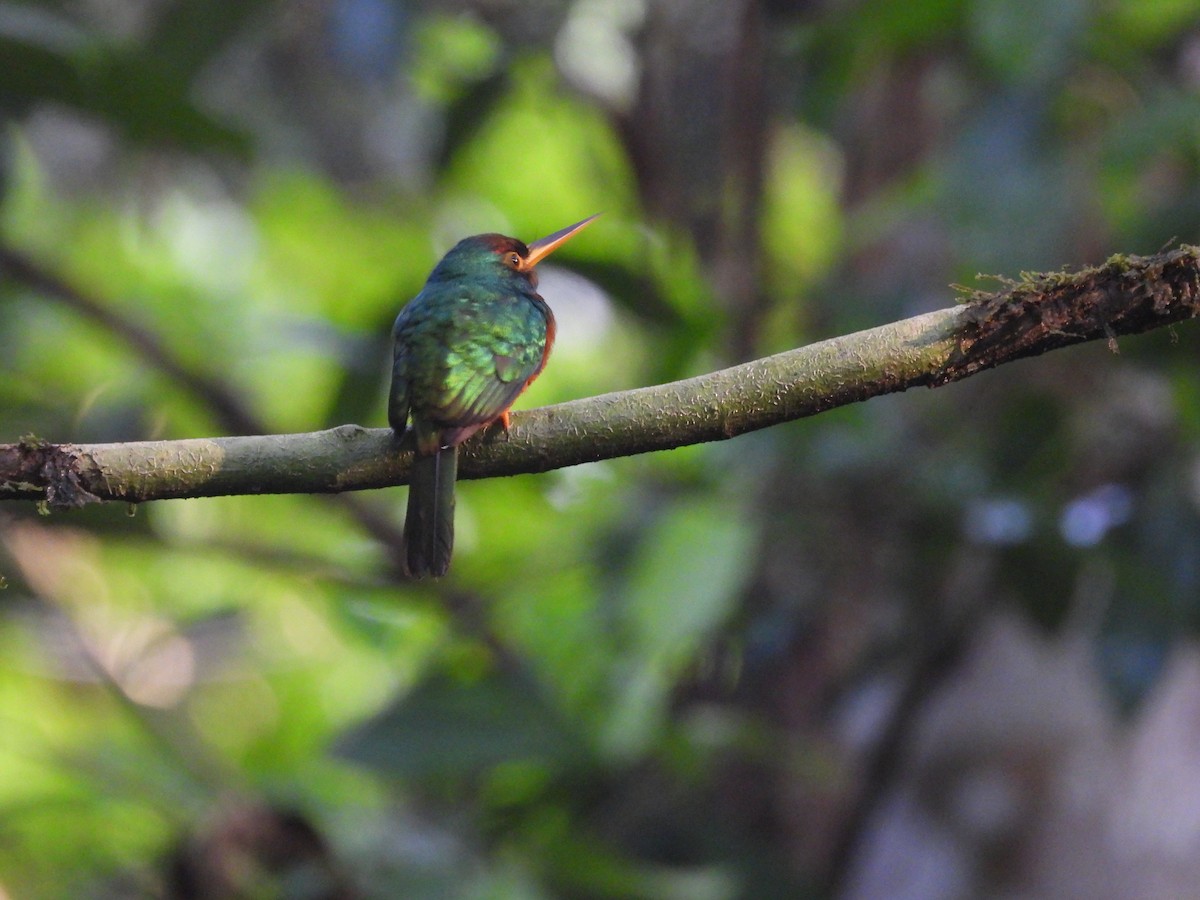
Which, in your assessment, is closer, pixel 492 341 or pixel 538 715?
pixel 492 341

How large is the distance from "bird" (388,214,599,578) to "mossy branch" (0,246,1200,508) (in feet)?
0.59

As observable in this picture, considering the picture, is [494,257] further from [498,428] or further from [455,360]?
[498,428]

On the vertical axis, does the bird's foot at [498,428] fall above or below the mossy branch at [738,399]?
above

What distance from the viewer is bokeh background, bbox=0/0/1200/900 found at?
296 cm

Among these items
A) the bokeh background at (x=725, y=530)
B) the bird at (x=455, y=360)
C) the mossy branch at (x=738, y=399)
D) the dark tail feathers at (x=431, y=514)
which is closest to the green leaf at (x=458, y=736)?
the bokeh background at (x=725, y=530)

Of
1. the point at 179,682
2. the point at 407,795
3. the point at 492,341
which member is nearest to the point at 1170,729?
the point at 407,795

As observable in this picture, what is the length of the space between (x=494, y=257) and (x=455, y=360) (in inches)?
23.5

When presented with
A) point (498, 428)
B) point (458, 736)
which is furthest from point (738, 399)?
point (458, 736)

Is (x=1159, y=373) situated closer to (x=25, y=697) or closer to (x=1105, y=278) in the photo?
(x=1105, y=278)

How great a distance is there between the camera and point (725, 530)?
2.83 metres

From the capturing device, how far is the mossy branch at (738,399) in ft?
4.15

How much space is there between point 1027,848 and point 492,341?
2.20 metres

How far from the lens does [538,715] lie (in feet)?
9.97

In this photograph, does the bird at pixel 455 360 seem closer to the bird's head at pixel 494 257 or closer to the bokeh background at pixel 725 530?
the bird's head at pixel 494 257
